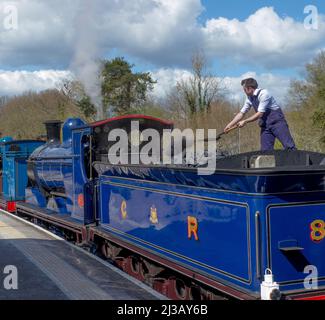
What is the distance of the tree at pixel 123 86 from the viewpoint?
3077 centimetres

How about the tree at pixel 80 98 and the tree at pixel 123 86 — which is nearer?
the tree at pixel 80 98

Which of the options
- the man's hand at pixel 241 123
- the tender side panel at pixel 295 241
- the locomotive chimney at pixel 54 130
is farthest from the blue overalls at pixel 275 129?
the locomotive chimney at pixel 54 130

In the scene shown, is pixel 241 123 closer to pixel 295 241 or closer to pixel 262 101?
pixel 262 101

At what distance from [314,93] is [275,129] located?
2052cm

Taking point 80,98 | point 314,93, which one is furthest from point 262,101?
point 80,98

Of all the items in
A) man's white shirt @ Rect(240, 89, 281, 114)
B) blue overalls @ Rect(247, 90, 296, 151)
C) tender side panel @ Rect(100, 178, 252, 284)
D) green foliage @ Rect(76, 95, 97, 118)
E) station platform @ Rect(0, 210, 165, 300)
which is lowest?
station platform @ Rect(0, 210, 165, 300)

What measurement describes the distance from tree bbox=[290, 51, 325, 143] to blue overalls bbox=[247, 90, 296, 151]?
685 inches

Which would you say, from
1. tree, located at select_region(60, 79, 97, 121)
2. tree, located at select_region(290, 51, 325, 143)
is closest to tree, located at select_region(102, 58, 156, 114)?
tree, located at select_region(60, 79, 97, 121)

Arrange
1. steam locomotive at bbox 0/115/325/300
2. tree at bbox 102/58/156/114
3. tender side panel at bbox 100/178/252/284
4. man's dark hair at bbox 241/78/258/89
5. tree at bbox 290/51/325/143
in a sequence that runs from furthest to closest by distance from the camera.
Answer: tree at bbox 102/58/156/114 < tree at bbox 290/51/325/143 < man's dark hair at bbox 241/78/258/89 < tender side panel at bbox 100/178/252/284 < steam locomotive at bbox 0/115/325/300

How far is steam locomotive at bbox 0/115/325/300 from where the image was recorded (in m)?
3.80

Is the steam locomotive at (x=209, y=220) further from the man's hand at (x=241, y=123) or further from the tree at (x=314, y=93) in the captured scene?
the tree at (x=314, y=93)

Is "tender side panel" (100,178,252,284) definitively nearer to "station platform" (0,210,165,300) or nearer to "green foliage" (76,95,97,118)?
"station platform" (0,210,165,300)

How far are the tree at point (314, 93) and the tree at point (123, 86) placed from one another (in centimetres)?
1033

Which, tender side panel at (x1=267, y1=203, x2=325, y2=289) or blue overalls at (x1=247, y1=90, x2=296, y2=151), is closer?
tender side panel at (x1=267, y1=203, x2=325, y2=289)
